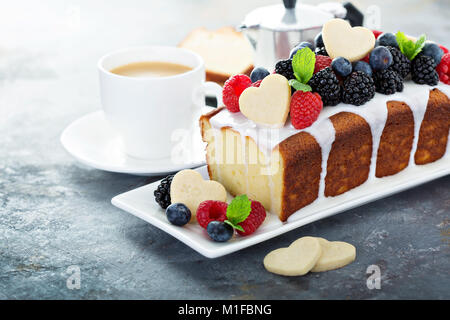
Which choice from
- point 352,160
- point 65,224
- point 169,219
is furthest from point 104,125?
point 352,160

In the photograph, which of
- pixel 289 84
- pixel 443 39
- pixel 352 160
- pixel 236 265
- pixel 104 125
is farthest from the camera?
pixel 443 39

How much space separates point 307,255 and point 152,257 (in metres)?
0.43

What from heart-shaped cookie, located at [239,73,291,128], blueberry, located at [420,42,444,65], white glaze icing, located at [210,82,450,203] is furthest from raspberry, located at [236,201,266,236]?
blueberry, located at [420,42,444,65]

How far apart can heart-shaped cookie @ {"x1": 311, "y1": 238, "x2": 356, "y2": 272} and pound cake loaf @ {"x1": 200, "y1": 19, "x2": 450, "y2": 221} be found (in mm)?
189

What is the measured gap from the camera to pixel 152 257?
5.87 feet

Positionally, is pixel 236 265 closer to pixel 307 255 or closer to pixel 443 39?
pixel 307 255

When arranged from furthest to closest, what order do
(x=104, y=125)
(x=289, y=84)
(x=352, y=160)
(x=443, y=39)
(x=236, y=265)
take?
(x=443, y=39)
(x=104, y=125)
(x=352, y=160)
(x=289, y=84)
(x=236, y=265)

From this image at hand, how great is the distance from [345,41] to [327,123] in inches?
10.9

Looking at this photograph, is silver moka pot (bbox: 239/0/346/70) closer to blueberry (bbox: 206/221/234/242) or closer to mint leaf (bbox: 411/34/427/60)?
mint leaf (bbox: 411/34/427/60)

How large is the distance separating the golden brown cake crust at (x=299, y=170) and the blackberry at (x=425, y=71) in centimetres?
47

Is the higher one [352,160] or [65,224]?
[352,160]

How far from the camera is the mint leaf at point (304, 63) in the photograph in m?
1.86

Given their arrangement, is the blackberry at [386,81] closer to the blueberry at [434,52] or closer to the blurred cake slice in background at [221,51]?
the blueberry at [434,52]

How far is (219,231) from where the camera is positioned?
1704 mm
